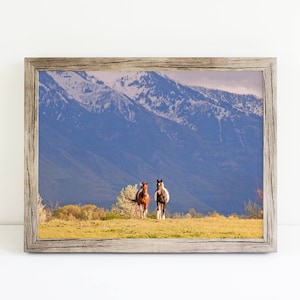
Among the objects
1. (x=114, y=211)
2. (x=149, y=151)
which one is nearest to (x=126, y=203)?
(x=114, y=211)

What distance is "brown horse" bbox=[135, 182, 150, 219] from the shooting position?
5.49 feet

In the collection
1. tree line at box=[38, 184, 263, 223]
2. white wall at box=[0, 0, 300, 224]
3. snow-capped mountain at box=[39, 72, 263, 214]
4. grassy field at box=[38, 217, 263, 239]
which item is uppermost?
white wall at box=[0, 0, 300, 224]

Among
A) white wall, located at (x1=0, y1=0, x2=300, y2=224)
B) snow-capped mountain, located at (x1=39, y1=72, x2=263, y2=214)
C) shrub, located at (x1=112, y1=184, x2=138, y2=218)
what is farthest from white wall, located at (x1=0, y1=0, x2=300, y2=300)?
shrub, located at (x1=112, y1=184, x2=138, y2=218)

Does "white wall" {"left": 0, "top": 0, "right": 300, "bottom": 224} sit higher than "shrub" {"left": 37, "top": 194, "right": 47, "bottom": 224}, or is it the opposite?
"white wall" {"left": 0, "top": 0, "right": 300, "bottom": 224}

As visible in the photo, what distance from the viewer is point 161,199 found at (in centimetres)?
168

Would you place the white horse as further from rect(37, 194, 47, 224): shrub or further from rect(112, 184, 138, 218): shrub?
rect(37, 194, 47, 224): shrub

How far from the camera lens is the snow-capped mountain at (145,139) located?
66.6 inches

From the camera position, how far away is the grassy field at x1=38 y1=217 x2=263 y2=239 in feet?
5.44

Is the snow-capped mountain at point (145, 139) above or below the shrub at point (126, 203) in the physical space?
above
